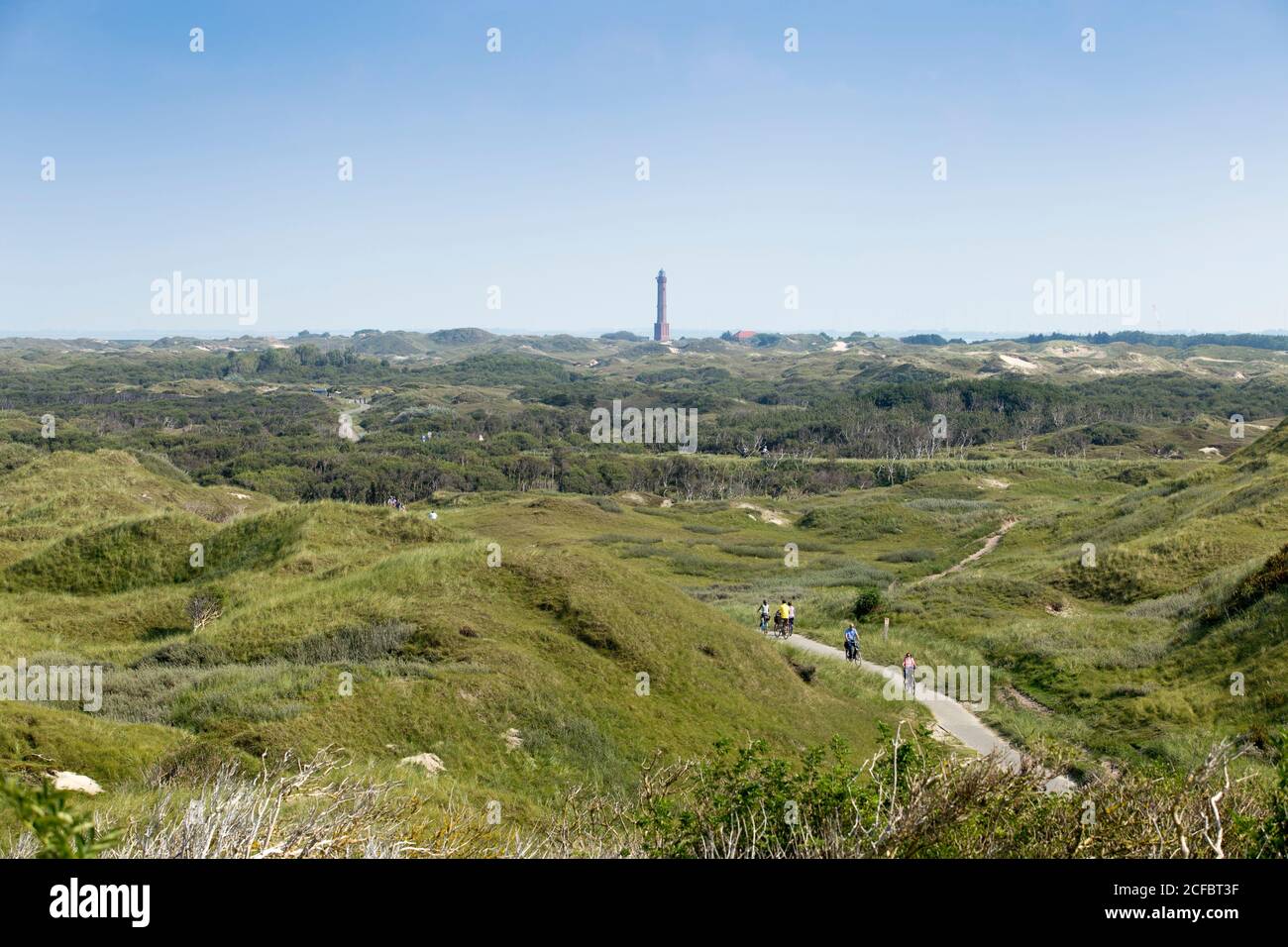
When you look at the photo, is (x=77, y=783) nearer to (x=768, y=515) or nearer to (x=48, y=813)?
(x=48, y=813)

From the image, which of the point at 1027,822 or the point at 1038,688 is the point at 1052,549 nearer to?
the point at 1038,688

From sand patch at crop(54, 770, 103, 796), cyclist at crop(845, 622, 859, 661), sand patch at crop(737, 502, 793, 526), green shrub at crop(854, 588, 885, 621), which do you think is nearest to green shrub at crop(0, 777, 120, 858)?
sand patch at crop(54, 770, 103, 796)

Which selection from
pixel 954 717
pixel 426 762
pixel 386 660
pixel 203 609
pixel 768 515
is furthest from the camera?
pixel 768 515

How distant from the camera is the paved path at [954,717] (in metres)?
21.0

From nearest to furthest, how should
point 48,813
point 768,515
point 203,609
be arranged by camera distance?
1. point 48,813
2. point 203,609
3. point 768,515

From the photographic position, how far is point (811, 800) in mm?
8617

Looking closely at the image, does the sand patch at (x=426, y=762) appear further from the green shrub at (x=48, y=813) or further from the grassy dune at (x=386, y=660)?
the green shrub at (x=48, y=813)

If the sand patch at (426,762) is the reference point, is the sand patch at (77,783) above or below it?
above

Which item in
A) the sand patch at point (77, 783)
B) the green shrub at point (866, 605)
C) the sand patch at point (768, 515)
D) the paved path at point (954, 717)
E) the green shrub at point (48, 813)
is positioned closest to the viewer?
the green shrub at point (48, 813)

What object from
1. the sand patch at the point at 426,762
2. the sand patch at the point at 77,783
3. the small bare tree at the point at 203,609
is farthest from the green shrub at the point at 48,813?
the small bare tree at the point at 203,609

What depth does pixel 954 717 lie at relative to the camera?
80.6ft

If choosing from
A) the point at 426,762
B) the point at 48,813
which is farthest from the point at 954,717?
the point at 48,813
